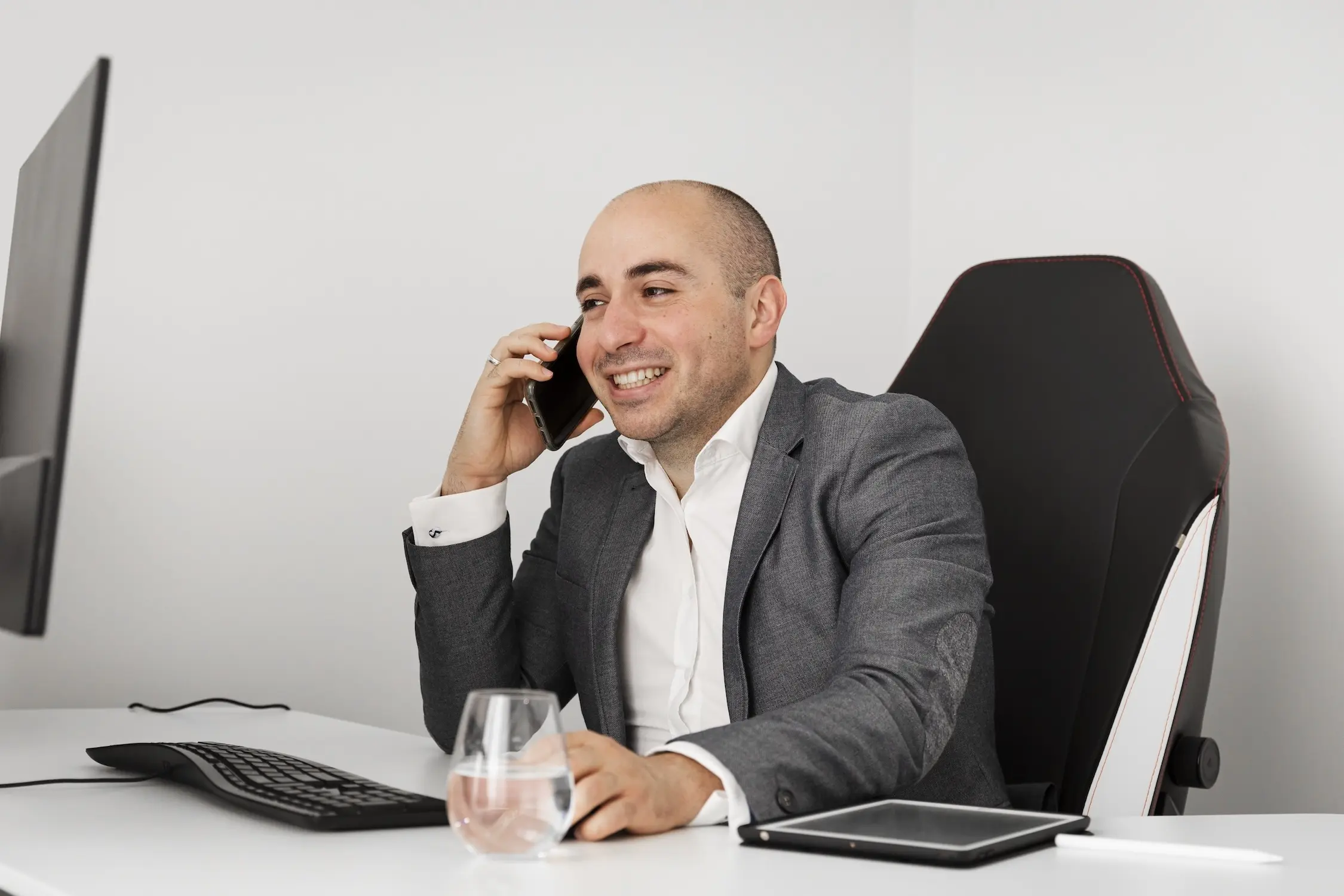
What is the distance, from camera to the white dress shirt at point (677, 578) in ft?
5.06

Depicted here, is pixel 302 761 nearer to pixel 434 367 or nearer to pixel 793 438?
pixel 793 438

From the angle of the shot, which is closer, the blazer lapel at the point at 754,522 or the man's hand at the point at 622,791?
the man's hand at the point at 622,791

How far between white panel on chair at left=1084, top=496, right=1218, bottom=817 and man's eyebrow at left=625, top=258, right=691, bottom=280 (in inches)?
26.5

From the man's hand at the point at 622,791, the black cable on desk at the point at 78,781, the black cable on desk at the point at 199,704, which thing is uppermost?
the man's hand at the point at 622,791

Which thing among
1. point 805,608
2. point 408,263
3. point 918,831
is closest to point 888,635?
point 805,608

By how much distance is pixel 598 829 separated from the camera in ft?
2.83

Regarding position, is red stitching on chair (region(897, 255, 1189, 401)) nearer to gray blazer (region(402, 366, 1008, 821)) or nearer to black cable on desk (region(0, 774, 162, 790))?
gray blazer (region(402, 366, 1008, 821))

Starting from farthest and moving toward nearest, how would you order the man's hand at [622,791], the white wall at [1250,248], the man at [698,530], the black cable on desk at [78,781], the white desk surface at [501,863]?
the white wall at [1250,248] → the man at [698,530] → the black cable on desk at [78,781] → the man's hand at [622,791] → the white desk surface at [501,863]

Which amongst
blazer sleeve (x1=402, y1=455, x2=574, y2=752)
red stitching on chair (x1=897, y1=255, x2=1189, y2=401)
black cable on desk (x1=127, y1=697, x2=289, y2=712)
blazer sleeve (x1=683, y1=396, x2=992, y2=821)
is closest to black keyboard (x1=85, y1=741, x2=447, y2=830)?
blazer sleeve (x1=683, y1=396, x2=992, y2=821)

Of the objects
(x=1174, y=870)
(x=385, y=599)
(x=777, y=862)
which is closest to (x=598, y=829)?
(x=777, y=862)

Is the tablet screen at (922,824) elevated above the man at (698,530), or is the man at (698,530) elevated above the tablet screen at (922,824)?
the man at (698,530)

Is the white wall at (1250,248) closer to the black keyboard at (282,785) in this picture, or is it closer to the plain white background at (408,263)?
the plain white background at (408,263)

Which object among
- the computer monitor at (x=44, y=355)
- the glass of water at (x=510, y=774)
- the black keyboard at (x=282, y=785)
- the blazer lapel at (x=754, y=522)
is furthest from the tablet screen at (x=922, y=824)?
the computer monitor at (x=44, y=355)

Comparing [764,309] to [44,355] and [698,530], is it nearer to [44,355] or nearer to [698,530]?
[698,530]
